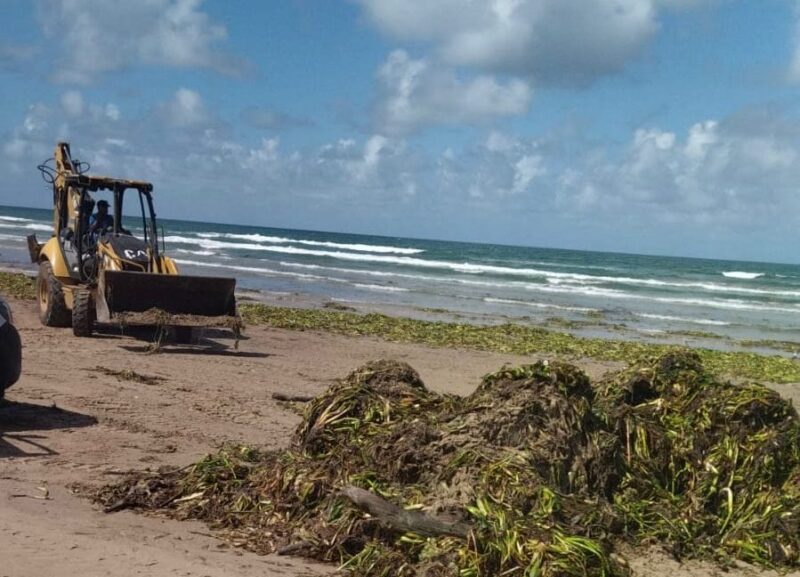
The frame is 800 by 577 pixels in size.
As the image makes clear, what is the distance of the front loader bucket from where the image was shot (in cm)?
1248

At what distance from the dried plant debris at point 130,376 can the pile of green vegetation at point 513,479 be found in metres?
4.07

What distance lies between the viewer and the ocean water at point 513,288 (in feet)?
87.0

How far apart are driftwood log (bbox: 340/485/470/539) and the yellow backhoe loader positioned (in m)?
8.15

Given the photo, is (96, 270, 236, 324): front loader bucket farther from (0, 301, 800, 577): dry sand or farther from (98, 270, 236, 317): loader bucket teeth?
(0, 301, 800, 577): dry sand

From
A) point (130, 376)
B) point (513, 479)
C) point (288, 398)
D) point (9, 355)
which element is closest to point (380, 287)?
point (130, 376)

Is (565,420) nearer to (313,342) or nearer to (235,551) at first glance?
(235,551)

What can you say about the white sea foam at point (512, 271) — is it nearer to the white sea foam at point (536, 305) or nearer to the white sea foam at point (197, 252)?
the white sea foam at point (197, 252)

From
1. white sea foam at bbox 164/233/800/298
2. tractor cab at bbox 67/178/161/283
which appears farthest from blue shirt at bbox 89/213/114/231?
white sea foam at bbox 164/233/800/298

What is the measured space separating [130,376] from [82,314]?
3009 mm

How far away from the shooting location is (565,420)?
5703 millimetres

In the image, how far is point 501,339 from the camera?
18016 millimetres

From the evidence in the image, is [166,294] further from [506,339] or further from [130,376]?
[506,339]

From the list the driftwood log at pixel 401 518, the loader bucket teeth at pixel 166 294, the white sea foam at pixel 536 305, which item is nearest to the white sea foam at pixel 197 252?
the white sea foam at pixel 536 305

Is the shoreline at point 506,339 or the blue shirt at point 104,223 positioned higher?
the blue shirt at point 104,223
